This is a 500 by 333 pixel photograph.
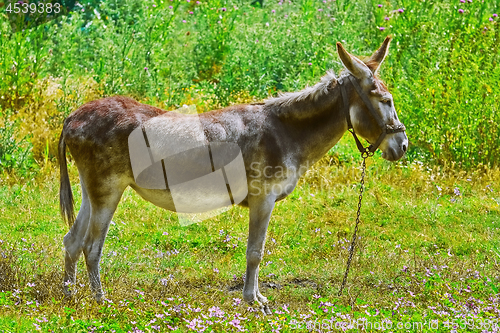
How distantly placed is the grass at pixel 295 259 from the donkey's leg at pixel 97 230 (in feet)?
0.41

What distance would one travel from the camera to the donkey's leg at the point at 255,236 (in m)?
4.77

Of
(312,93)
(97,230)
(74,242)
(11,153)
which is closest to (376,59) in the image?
(312,93)

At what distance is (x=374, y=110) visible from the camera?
15.4ft

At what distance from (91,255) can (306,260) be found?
258 centimetres

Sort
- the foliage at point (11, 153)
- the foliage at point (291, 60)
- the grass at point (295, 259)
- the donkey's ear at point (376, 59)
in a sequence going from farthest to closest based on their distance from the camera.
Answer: the foliage at point (291, 60)
the foliage at point (11, 153)
the donkey's ear at point (376, 59)
the grass at point (295, 259)

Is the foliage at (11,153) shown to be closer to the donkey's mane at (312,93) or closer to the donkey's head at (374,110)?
A: the donkey's mane at (312,93)

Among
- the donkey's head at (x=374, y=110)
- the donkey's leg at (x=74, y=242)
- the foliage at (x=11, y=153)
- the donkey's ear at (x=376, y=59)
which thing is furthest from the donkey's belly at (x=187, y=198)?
the foliage at (x=11, y=153)

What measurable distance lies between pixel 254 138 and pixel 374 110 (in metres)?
0.98

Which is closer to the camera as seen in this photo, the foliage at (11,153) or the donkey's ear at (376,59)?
the donkey's ear at (376,59)

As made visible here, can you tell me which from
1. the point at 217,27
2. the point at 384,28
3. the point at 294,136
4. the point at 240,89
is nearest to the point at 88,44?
the point at 217,27

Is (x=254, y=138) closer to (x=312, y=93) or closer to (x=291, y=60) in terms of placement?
(x=312, y=93)

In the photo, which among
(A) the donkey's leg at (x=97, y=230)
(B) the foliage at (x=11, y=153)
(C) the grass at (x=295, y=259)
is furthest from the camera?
(B) the foliage at (x=11, y=153)

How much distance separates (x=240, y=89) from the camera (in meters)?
9.73

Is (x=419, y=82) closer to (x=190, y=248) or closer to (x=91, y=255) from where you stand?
(x=190, y=248)
